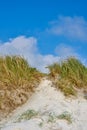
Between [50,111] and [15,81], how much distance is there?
154 centimetres

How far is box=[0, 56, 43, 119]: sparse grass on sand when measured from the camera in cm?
1102

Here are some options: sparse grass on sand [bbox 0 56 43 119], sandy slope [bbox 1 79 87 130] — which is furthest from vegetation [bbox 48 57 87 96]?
sparse grass on sand [bbox 0 56 43 119]

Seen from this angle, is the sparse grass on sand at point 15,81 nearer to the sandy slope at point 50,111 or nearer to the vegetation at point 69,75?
the sandy slope at point 50,111

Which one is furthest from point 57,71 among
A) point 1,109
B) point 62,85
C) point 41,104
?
point 1,109

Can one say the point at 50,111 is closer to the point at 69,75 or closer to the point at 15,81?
the point at 15,81

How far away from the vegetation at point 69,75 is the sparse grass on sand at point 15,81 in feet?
1.58

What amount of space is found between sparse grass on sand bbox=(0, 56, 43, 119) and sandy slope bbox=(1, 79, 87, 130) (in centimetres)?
21

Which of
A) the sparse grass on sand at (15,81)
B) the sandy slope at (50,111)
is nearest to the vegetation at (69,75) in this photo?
the sandy slope at (50,111)

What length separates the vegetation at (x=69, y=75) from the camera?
1137 centimetres

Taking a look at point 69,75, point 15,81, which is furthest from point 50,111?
point 69,75

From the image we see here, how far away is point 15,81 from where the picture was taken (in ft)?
37.0

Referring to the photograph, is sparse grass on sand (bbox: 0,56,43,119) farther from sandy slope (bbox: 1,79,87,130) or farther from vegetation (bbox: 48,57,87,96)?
vegetation (bbox: 48,57,87,96)

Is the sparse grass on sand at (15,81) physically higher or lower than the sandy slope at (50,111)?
higher

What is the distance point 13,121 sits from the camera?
10.2 metres
